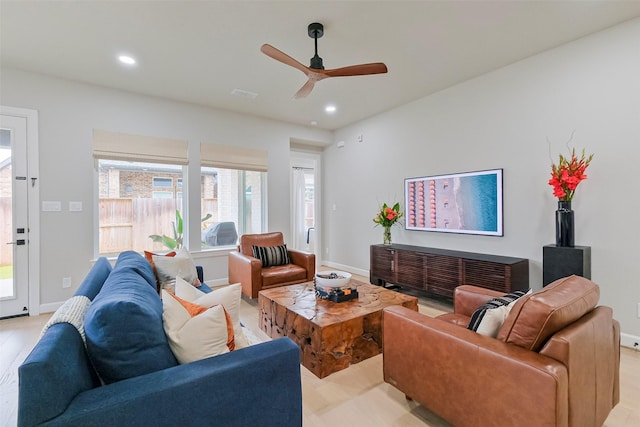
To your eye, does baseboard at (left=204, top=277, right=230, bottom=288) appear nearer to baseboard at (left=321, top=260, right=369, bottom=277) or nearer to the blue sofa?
baseboard at (left=321, top=260, right=369, bottom=277)

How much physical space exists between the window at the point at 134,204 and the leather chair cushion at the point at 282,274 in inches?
68.5

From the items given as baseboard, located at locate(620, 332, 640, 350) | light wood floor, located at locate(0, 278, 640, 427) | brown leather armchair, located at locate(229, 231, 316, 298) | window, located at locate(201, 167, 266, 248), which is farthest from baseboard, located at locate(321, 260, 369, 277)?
baseboard, located at locate(620, 332, 640, 350)

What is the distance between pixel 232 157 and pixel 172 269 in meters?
2.41

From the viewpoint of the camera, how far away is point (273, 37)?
274cm

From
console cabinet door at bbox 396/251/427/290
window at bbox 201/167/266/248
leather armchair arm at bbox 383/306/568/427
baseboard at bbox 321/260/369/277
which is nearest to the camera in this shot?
leather armchair arm at bbox 383/306/568/427

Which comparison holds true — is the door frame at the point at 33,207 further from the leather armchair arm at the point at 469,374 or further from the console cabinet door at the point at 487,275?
the console cabinet door at the point at 487,275

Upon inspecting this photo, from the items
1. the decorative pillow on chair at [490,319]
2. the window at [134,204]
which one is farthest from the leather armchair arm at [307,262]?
the decorative pillow on chair at [490,319]

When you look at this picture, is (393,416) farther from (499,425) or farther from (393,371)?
(499,425)

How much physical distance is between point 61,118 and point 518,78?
17.4 ft

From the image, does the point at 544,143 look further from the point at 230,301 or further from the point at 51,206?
the point at 51,206

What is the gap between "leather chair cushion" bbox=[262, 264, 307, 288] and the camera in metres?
3.65

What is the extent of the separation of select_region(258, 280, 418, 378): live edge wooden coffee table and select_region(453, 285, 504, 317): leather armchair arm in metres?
0.41

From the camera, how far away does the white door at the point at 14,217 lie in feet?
10.9

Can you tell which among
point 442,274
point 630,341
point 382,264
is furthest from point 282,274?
point 630,341
